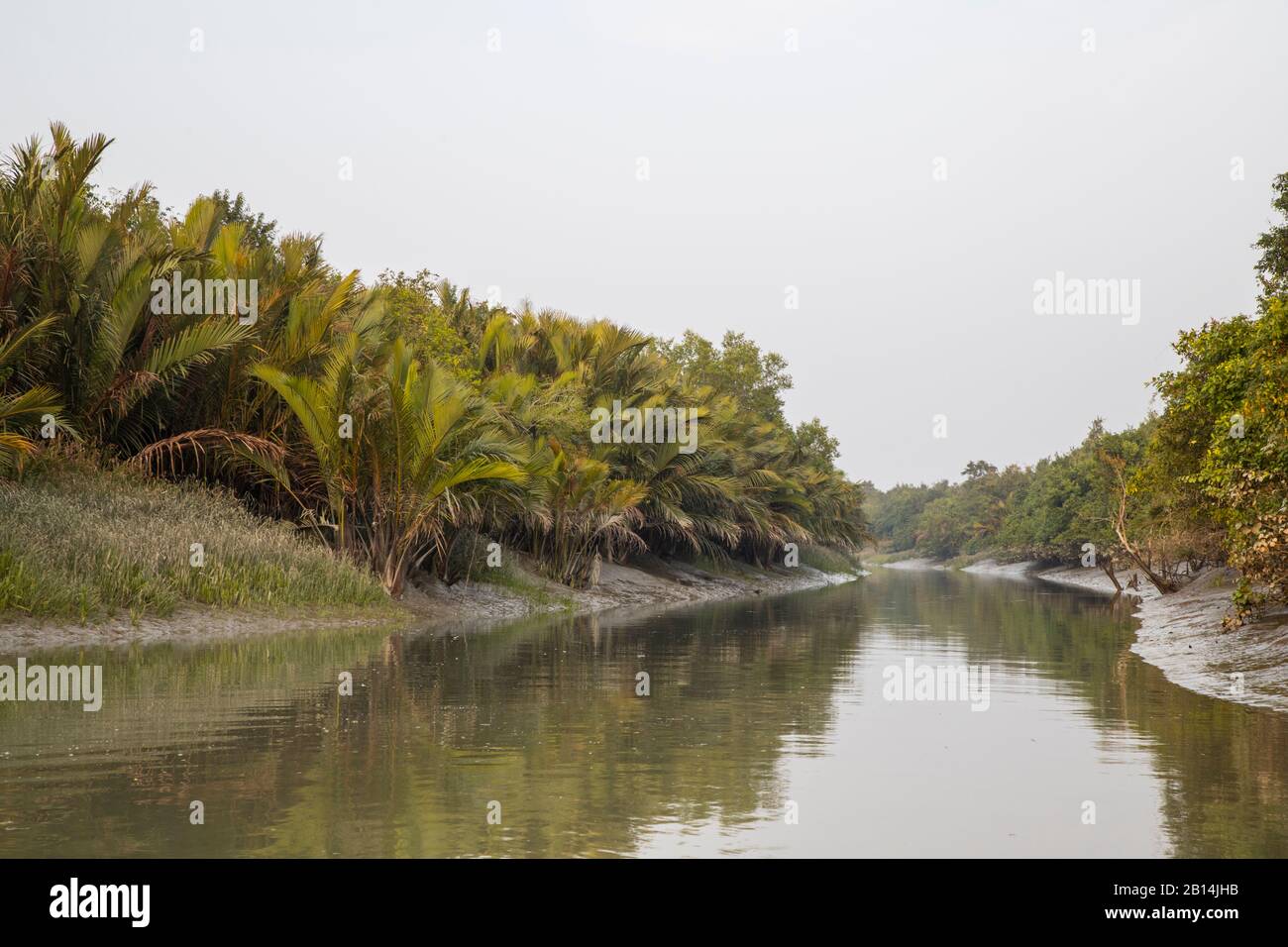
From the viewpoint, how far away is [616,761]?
850 centimetres

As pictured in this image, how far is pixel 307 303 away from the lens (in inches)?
915

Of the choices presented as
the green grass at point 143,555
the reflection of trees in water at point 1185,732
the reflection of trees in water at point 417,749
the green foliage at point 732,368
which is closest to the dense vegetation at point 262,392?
the green grass at point 143,555

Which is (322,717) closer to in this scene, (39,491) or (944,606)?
(39,491)

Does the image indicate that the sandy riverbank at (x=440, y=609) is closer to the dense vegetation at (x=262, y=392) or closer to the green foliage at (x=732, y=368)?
the dense vegetation at (x=262, y=392)

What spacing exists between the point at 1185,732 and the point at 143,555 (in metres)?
14.9

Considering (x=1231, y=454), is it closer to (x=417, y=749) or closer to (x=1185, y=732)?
(x=1185, y=732)

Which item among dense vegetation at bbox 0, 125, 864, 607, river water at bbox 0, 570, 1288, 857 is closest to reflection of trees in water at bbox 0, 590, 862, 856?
river water at bbox 0, 570, 1288, 857

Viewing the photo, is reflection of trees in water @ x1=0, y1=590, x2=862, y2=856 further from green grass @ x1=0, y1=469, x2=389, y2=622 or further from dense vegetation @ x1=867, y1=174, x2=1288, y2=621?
dense vegetation @ x1=867, y1=174, x2=1288, y2=621

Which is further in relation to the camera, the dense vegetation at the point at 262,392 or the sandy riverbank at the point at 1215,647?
the dense vegetation at the point at 262,392

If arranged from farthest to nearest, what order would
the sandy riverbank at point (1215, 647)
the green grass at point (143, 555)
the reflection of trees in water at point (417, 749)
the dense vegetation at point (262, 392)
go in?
the dense vegetation at point (262, 392)
the green grass at point (143, 555)
the sandy riverbank at point (1215, 647)
the reflection of trees in water at point (417, 749)

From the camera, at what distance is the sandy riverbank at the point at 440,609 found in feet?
50.9

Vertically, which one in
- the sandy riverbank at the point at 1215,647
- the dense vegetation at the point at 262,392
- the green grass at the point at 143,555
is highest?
the dense vegetation at the point at 262,392

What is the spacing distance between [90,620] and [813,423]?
58206mm

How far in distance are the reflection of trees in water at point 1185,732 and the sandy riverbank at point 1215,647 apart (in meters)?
0.42
